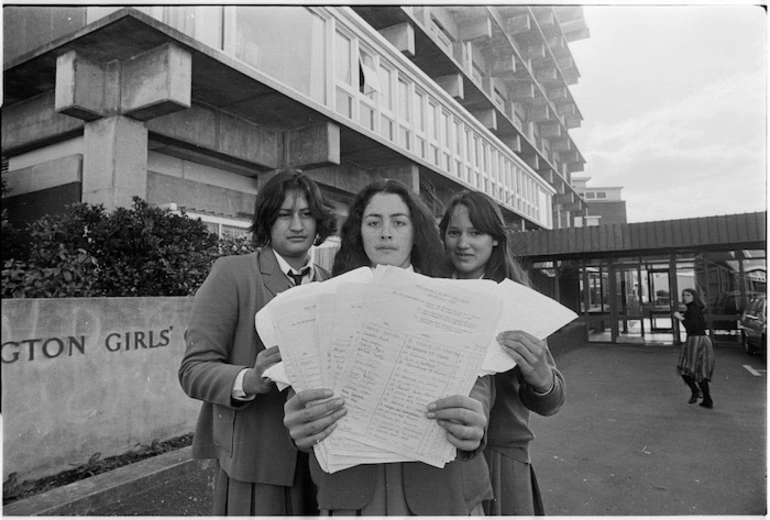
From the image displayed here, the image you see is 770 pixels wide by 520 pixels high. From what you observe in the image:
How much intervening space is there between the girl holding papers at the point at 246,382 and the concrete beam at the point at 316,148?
175 centimetres

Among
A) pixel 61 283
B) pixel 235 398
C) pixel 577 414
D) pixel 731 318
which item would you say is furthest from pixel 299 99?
pixel 731 318

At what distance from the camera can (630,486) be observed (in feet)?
7.97

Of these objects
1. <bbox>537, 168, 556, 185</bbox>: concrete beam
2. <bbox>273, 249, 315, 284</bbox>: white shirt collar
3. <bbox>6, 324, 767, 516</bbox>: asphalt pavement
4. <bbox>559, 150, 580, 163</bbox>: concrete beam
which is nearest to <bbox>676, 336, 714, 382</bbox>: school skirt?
<bbox>6, 324, 767, 516</bbox>: asphalt pavement

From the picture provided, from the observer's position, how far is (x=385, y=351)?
2.77 ft

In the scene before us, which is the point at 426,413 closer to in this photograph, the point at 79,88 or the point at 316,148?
the point at 316,148

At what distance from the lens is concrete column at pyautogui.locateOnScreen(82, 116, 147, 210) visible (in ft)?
8.95

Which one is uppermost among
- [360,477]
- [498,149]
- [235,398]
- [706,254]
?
[498,149]

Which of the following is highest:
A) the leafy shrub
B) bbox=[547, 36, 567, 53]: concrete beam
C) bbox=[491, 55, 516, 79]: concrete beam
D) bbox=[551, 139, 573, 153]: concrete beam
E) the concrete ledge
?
bbox=[491, 55, 516, 79]: concrete beam

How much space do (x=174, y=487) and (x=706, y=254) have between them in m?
7.35

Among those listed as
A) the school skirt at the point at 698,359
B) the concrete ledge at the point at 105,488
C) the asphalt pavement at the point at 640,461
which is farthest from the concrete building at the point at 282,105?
the school skirt at the point at 698,359

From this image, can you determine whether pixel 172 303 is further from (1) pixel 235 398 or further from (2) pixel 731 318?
(2) pixel 731 318

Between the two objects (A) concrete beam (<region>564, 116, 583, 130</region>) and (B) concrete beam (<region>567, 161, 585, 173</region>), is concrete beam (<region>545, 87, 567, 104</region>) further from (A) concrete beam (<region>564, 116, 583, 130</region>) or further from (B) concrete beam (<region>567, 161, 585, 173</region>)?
(B) concrete beam (<region>567, 161, 585, 173</region>)

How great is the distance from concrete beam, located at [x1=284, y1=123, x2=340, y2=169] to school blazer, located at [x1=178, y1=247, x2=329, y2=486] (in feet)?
6.19

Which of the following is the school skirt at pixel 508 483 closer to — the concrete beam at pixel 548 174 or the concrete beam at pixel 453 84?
the concrete beam at pixel 548 174
